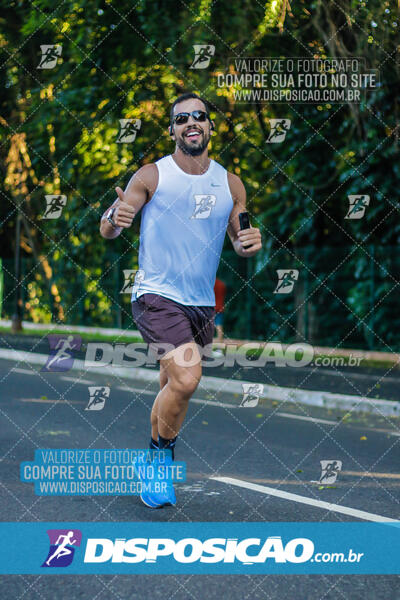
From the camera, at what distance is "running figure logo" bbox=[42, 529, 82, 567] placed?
4426 mm

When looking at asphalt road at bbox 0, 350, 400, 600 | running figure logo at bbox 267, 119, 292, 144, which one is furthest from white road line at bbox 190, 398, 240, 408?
running figure logo at bbox 267, 119, 292, 144

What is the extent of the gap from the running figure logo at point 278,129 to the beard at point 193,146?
12.9 m

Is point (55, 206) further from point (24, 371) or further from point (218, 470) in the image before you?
point (218, 470)

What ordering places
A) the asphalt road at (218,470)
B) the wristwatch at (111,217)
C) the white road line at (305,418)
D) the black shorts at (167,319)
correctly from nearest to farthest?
the asphalt road at (218,470)
the wristwatch at (111,217)
the black shorts at (167,319)
the white road line at (305,418)

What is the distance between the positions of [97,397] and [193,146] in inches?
253

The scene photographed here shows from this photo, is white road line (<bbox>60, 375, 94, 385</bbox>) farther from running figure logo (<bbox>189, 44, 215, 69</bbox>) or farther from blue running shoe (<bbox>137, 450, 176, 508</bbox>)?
blue running shoe (<bbox>137, 450, 176, 508</bbox>)

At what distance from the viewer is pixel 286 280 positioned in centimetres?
1955

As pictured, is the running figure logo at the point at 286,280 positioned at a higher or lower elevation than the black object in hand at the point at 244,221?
lower

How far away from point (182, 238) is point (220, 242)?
0.83 feet

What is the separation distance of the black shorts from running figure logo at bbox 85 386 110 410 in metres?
4.93

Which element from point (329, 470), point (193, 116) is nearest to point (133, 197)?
point (193, 116)

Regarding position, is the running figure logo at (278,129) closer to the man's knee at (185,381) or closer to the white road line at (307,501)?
the white road line at (307,501)

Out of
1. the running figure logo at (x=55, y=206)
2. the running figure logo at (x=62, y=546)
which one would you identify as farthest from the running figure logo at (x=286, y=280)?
the running figure logo at (x=62, y=546)

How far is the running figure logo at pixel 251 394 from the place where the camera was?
11242mm
